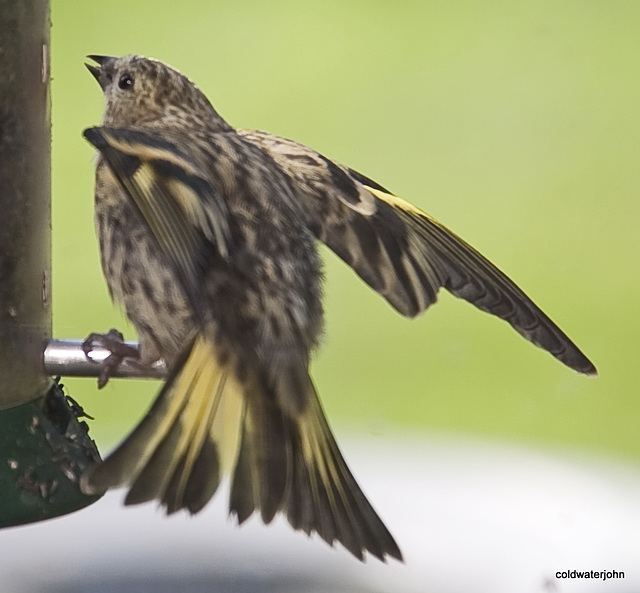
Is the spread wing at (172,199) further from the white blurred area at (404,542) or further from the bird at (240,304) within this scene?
the white blurred area at (404,542)

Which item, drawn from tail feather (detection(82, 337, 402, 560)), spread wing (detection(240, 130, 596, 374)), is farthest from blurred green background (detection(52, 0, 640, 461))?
tail feather (detection(82, 337, 402, 560))

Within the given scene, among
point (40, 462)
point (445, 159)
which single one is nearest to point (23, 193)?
point (40, 462)

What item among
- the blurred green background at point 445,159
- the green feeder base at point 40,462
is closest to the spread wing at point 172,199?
the green feeder base at point 40,462

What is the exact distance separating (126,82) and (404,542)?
2.34 meters

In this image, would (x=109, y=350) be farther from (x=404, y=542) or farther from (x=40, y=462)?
(x=404, y=542)

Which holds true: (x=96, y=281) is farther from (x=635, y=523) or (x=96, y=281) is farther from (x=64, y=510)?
(x=64, y=510)

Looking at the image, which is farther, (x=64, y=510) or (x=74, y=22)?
(x=74, y=22)

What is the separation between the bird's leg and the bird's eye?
1.90 ft

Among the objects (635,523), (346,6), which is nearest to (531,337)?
(635,523)

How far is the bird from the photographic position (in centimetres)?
231

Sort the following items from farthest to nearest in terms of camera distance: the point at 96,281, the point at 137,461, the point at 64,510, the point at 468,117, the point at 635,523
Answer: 1. the point at 468,117
2. the point at 96,281
3. the point at 635,523
4. the point at 64,510
5. the point at 137,461

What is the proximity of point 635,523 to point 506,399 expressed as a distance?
1.05 meters

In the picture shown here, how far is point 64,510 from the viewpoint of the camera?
262 centimetres

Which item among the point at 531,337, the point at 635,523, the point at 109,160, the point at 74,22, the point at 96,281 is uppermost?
the point at 74,22
